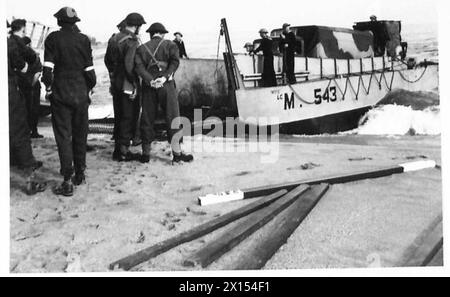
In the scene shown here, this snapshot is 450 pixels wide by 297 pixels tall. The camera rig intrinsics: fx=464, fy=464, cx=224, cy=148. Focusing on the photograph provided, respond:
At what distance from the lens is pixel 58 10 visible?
2975 millimetres

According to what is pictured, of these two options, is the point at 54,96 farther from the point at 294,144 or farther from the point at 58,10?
the point at 294,144

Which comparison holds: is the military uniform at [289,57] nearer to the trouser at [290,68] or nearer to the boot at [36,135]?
the trouser at [290,68]

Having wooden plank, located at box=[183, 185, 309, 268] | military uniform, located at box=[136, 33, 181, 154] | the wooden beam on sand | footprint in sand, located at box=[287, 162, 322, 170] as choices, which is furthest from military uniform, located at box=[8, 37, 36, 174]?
footprint in sand, located at box=[287, 162, 322, 170]

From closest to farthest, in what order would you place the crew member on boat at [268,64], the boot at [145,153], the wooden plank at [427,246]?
the wooden plank at [427,246] < the boot at [145,153] < the crew member on boat at [268,64]

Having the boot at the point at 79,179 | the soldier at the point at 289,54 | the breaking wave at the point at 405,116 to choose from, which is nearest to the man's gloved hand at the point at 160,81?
the boot at the point at 79,179

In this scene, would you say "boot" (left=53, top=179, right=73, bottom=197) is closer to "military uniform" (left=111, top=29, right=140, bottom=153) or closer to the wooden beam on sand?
"military uniform" (left=111, top=29, right=140, bottom=153)

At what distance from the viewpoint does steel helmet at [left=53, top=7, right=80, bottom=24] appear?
2764mm

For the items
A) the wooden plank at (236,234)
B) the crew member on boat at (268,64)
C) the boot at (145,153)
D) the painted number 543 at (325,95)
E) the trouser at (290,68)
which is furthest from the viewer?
the trouser at (290,68)

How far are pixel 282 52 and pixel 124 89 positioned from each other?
6.85 ft

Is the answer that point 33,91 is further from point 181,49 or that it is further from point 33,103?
point 181,49

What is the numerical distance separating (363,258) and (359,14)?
174 centimetres

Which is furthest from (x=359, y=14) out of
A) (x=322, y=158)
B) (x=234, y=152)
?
(x=234, y=152)

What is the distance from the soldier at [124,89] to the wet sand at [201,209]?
134 millimetres

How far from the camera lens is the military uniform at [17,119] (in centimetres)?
292
